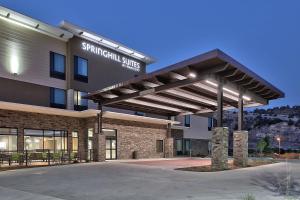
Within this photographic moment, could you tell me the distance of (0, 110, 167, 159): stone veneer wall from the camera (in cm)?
2278

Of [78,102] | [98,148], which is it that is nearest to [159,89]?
[98,148]

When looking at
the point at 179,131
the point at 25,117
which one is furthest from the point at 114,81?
the point at 179,131

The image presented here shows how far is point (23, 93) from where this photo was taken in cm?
2431

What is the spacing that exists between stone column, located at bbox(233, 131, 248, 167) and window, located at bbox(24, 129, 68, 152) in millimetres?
12887

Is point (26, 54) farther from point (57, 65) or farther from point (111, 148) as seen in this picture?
point (111, 148)

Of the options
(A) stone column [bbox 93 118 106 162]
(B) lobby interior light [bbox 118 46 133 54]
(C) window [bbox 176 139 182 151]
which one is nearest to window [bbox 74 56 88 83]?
(B) lobby interior light [bbox 118 46 133 54]

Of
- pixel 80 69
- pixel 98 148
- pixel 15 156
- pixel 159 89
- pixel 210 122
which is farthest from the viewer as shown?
pixel 210 122

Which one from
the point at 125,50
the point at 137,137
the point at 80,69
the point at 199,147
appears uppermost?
the point at 125,50

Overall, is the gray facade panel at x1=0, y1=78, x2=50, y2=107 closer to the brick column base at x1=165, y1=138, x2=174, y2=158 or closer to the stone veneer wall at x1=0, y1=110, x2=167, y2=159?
the stone veneer wall at x1=0, y1=110, x2=167, y2=159

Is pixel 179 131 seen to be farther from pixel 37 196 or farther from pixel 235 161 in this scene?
pixel 37 196

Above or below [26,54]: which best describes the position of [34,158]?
below

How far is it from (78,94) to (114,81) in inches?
197

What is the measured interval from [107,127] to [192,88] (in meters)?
9.37

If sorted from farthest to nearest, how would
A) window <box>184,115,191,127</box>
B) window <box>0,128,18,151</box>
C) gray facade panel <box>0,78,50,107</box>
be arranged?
window <box>184,115,191,127</box>
gray facade panel <box>0,78,50,107</box>
window <box>0,128,18,151</box>
